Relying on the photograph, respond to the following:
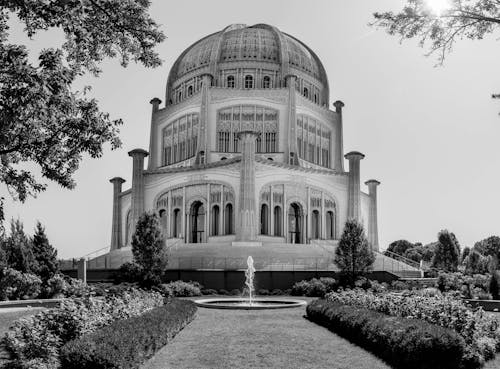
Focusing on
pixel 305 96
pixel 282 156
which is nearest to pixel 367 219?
pixel 282 156

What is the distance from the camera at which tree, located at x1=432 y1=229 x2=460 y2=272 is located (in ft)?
220

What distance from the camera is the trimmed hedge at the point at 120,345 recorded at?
912 cm

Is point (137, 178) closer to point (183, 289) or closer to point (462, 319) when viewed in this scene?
point (183, 289)

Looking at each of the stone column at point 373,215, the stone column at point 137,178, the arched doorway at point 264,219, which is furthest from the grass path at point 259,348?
Result: the stone column at point 373,215

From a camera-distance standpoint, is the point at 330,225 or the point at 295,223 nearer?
the point at 295,223

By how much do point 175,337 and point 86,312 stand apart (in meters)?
2.97

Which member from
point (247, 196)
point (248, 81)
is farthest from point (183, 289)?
point (248, 81)

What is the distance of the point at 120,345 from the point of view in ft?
31.9

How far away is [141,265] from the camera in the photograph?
105ft

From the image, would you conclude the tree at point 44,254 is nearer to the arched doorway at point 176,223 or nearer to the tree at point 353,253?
the tree at point 353,253

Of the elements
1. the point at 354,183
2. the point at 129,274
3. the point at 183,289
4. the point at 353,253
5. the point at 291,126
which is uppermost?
the point at 291,126

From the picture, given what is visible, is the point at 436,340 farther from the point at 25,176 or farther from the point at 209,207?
the point at 209,207

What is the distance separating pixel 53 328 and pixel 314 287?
869 inches

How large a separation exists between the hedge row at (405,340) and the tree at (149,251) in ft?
62.7
